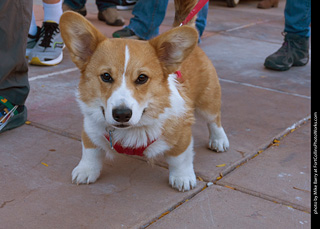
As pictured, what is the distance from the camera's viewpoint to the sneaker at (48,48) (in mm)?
4980

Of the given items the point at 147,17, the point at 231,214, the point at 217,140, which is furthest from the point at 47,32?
the point at 231,214

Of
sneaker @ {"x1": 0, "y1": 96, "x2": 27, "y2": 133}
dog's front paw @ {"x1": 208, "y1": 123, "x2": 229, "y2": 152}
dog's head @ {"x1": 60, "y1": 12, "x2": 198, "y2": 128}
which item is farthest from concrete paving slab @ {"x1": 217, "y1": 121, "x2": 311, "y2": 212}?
sneaker @ {"x1": 0, "y1": 96, "x2": 27, "y2": 133}

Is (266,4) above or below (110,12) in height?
below

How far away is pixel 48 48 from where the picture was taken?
5059 millimetres

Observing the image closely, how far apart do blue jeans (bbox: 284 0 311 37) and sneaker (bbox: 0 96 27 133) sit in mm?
3402

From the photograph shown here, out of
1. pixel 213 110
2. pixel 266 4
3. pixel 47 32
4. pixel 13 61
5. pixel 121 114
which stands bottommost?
pixel 266 4

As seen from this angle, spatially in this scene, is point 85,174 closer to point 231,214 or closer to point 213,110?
point 231,214

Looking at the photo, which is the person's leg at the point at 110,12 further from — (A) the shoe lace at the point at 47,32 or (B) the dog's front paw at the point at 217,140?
(B) the dog's front paw at the point at 217,140

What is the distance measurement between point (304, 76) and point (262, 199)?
293 cm

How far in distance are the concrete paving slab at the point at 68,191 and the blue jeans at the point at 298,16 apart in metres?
3.16

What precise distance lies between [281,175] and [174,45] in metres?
1.14

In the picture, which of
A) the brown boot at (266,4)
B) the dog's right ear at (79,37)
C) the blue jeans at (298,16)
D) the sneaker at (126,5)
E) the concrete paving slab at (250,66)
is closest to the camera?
the dog's right ear at (79,37)

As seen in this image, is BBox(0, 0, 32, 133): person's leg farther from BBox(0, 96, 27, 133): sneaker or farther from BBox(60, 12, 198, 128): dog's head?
BBox(60, 12, 198, 128): dog's head

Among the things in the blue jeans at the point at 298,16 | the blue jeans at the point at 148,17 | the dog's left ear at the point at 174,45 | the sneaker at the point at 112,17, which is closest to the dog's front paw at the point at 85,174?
the dog's left ear at the point at 174,45
